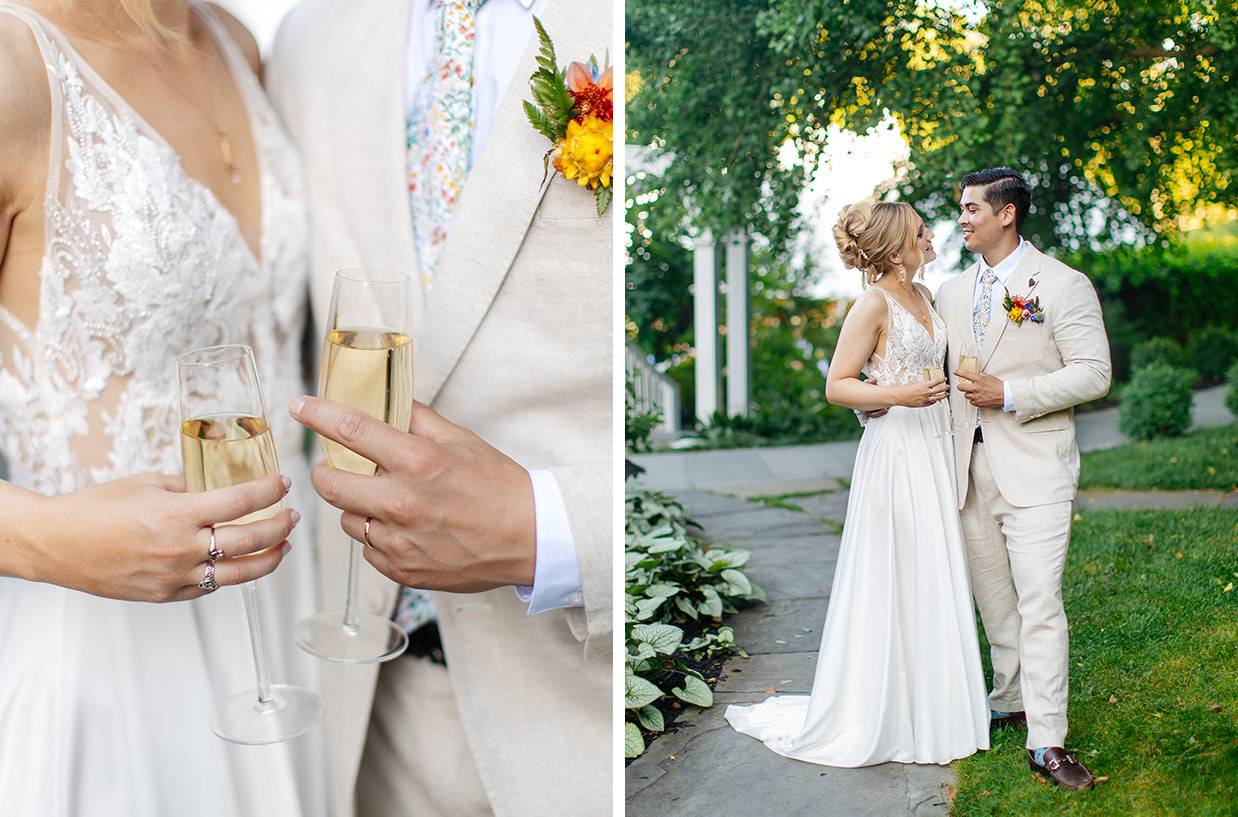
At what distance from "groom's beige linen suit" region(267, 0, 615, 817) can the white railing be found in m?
0.85

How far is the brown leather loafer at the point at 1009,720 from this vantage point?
6.16 feet

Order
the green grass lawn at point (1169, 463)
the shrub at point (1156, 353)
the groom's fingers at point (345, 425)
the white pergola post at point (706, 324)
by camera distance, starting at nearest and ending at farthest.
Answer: the groom's fingers at point (345, 425), the shrub at point (1156, 353), the green grass lawn at point (1169, 463), the white pergola post at point (706, 324)

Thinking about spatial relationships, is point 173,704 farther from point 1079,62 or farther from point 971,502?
point 1079,62

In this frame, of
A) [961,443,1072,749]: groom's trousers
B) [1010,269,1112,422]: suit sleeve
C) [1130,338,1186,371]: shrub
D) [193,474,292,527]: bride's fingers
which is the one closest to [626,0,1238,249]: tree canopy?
[1010,269,1112,422]: suit sleeve

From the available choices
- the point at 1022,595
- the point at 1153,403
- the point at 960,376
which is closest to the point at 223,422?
the point at 960,376

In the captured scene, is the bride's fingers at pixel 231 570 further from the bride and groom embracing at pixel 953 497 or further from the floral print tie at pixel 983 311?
the floral print tie at pixel 983 311

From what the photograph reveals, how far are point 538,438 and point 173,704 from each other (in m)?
0.75

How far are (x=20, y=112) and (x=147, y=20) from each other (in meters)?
0.28

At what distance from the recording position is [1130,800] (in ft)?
5.32

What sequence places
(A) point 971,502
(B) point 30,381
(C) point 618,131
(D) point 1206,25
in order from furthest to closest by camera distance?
(A) point 971,502 < (D) point 1206,25 < (B) point 30,381 < (C) point 618,131

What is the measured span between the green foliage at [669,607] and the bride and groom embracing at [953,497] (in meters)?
0.17

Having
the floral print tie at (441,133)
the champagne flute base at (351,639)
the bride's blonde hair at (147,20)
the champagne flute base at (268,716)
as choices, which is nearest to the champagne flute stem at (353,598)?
the champagne flute base at (351,639)

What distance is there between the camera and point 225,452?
125 cm

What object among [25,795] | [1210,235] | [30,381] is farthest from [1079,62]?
[25,795]
